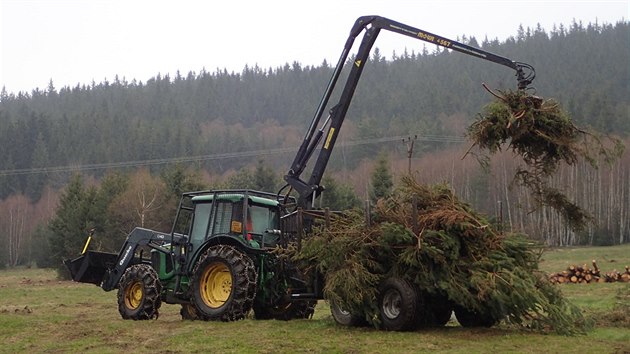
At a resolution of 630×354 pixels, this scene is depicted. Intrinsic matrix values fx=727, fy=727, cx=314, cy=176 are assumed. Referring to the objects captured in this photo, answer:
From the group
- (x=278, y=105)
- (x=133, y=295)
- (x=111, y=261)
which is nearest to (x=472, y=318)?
(x=133, y=295)

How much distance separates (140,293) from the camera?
14922 millimetres

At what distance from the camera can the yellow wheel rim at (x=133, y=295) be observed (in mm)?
14906

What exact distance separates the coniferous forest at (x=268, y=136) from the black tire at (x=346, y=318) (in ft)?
91.6

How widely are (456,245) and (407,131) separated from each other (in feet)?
273

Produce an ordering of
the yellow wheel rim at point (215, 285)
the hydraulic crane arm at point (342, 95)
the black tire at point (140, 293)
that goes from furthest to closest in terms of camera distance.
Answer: the hydraulic crane arm at point (342, 95) → the black tire at point (140, 293) → the yellow wheel rim at point (215, 285)

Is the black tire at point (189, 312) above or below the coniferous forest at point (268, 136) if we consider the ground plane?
below

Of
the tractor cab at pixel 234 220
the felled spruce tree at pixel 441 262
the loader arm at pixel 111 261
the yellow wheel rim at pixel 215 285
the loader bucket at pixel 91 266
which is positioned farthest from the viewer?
the loader bucket at pixel 91 266

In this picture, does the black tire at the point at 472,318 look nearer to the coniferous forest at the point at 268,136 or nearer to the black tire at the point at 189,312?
the black tire at the point at 189,312

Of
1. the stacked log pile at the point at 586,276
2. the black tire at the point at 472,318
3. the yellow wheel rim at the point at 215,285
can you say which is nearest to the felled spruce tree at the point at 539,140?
the black tire at the point at 472,318

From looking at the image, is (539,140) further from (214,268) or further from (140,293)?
(140,293)

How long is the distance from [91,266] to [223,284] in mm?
3871

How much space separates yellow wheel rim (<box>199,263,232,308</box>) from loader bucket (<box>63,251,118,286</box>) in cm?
326

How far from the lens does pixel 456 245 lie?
36.1 feet

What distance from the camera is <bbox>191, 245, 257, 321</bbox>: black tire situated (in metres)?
12.9
